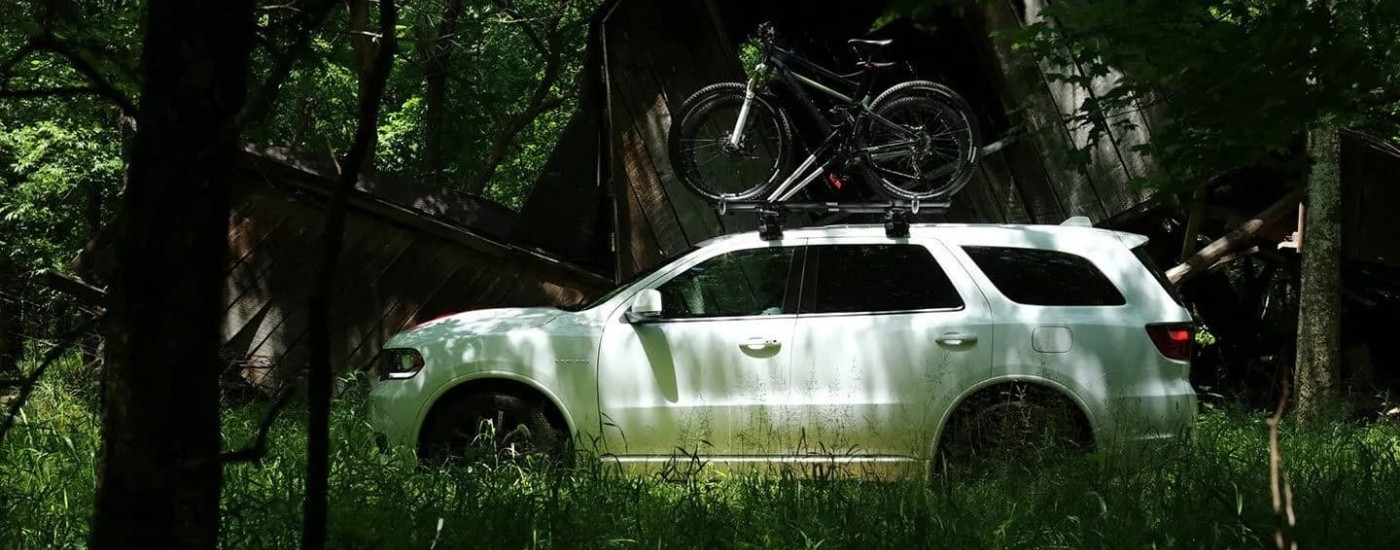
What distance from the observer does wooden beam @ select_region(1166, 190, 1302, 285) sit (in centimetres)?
1117

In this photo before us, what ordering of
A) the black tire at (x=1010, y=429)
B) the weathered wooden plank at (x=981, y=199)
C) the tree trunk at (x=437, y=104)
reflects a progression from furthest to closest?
1. the tree trunk at (x=437, y=104)
2. the weathered wooden plank at (x=981, y=199)
3. the black tire at (x=1010, y=429)

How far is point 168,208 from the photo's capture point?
3154 millimetres

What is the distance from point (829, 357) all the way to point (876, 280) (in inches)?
22.5

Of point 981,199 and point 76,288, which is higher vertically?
point 981,199

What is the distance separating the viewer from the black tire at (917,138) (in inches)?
409

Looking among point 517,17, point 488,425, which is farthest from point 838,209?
point 517,17

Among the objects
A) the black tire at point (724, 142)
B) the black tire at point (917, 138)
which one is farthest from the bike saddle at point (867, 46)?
the black tire at point (724, 142)

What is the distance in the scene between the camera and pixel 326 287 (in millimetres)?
2934

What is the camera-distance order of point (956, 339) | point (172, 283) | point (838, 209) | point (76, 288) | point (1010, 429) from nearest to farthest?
1. point (172, 283)
2. point (1010, 429)
3. point (956, 339)
4. point (838, 209)
5. point (76, 288)

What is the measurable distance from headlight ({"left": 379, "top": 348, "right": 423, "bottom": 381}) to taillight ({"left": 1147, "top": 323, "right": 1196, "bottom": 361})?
410cm

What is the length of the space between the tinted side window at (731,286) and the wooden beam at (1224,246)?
4825 mm

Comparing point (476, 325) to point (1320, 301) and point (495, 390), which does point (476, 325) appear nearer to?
point (495, 390)

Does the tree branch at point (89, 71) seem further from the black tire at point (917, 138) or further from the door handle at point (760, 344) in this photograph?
the black tire at point (917, 138)

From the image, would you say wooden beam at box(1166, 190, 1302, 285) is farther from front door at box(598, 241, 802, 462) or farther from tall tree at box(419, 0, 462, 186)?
tall tree at box(419, 0, 462, 186)
